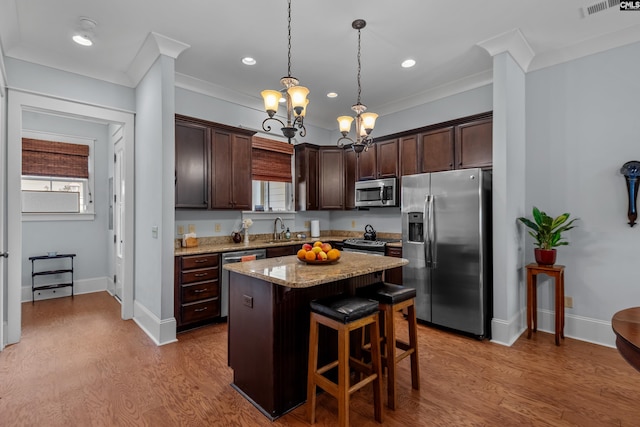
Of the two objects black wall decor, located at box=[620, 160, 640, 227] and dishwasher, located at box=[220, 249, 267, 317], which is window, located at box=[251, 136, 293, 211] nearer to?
dishwasher, located at box=[220, 249, 267, 317]

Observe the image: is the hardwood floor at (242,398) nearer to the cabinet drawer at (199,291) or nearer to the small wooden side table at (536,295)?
the small wooden side table at (536,295)

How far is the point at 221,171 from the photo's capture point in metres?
4.12

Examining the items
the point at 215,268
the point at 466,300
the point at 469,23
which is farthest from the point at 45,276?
the point at 469,23

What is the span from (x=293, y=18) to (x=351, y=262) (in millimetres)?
2215

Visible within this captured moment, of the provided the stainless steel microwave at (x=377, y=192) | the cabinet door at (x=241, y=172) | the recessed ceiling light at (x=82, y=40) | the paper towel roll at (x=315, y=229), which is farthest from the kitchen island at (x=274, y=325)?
the paper towel roll at (x=315, y=229)

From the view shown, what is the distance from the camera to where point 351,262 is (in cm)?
249

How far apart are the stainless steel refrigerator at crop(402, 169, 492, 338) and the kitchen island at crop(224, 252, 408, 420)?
133 centimetres

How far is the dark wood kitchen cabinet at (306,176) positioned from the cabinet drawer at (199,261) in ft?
6.38

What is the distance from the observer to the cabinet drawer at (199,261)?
3496 millimetres

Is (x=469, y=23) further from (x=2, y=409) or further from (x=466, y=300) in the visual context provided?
(x=2, y=409)

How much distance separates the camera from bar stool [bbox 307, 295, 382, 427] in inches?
72.8

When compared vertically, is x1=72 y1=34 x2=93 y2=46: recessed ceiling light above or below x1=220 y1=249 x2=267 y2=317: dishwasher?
above

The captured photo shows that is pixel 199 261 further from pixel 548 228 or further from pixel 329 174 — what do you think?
pixel 548 228

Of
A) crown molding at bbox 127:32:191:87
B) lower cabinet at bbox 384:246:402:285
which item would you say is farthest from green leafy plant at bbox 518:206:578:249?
crown molding at bbox 127:32:191:87
